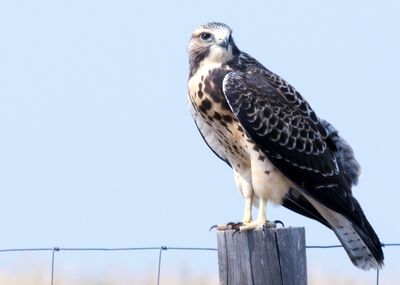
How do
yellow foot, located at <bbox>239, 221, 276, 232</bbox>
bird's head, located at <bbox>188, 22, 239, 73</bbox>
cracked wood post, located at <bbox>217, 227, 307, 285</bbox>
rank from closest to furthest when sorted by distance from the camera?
cracked wood post, located at <bbox>217, 227, 307, 285</bbox>, yellow foot, located at <bbox>239, 221, 276, 232</bbox>, bird's head, located at <bbox>188, 22, 239, 73</bbox>

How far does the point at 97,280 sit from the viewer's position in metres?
9.60

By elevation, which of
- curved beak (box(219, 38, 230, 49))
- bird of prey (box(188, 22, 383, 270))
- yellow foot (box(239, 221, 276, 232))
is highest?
curved beak (box(219, 38, 230, 49))

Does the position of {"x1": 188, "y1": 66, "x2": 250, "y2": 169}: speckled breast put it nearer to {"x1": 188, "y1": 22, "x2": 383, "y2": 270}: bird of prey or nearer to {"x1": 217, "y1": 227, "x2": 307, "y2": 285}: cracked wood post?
{"x1": 188, "y1": 22, "x2": 383, "y2": 270}: bird of prey

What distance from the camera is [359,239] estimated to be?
6.65 metres

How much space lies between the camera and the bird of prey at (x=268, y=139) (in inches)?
274

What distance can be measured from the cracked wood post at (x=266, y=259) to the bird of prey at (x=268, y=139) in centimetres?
135

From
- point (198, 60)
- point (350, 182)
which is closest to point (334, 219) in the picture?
point (350, 182)

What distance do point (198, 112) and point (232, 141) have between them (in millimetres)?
287

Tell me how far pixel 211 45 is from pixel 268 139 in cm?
76

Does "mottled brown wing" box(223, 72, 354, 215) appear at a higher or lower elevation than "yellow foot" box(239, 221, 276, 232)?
higher

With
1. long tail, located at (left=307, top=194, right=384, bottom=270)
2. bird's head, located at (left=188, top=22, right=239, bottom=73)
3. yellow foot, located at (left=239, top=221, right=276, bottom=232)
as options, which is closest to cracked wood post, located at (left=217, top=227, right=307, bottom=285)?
yellow foot, located at (left=239, top=221, right=276, bottom=232)

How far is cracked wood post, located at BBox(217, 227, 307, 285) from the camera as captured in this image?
5234mm

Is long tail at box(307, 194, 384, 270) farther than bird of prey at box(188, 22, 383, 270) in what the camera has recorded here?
No

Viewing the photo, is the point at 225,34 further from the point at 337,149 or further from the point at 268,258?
the point at 268,258
